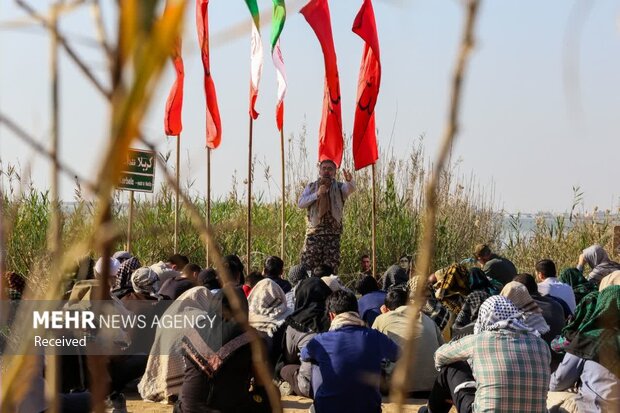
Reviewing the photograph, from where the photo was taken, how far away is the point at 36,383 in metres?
4.39

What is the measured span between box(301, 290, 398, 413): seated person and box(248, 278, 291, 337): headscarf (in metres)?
1.36

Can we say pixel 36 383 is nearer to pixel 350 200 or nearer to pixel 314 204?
pixel 314 204

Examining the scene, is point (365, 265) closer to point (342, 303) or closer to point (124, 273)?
point (124, 273)

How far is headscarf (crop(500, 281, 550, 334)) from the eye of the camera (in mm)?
6340

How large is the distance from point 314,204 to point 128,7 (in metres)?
9.75

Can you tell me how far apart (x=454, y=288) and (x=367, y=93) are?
3.52m

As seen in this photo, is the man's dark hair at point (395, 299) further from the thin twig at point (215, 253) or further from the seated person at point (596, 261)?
the thin twig at point (215, 253)

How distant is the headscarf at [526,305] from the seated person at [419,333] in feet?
1.83

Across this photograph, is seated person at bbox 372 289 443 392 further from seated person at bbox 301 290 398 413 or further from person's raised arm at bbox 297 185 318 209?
person's raised arm at bbox 297 185 318 209

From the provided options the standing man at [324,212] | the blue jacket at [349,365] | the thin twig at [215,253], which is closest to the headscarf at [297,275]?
the standing man at [324,212]

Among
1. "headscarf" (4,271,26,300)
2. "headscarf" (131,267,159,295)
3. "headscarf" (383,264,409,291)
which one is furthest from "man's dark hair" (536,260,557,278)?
"headscarf" (4,271,26,300)

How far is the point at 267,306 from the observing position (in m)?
7.01

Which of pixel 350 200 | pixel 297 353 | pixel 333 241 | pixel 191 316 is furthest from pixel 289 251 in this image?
pixel 191 316

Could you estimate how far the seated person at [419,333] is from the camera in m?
6.34
